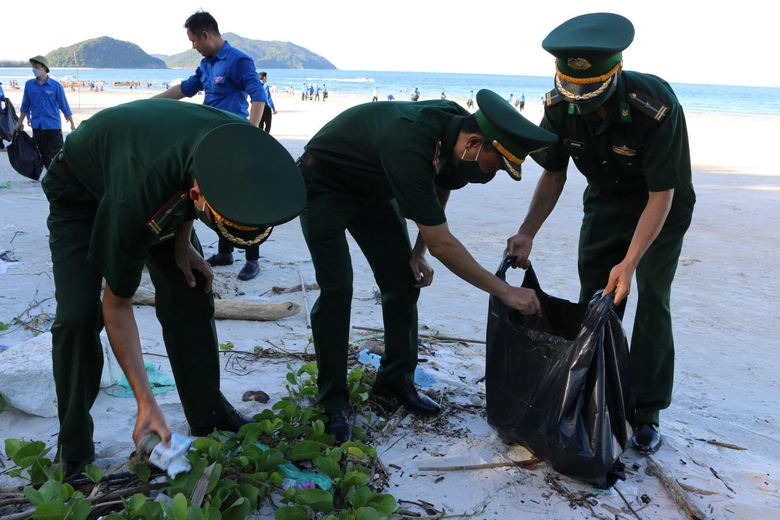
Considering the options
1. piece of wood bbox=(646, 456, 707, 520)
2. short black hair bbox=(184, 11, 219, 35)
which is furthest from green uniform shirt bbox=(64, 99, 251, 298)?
short black hair bbox=(184, 11, 219, 35)

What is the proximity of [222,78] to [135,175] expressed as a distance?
3692mm

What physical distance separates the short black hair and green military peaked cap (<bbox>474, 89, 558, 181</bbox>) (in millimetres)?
3554

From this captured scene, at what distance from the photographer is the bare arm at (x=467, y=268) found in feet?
8.76

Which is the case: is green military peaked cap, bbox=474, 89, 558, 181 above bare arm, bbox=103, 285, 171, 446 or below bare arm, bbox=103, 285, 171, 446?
above

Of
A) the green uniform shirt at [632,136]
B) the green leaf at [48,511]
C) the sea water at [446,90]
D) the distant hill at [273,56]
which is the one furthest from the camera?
the distant hill at [273,56]

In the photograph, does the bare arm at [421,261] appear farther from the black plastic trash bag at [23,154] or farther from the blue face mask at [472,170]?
the black plastic trash bag at [23,154]

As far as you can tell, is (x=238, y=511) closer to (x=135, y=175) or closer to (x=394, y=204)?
(x=135, y=175)

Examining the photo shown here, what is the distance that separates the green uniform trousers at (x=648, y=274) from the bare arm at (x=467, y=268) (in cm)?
64

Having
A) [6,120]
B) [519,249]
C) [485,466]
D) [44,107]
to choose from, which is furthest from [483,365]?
[6,120]

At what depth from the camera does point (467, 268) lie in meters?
2.74

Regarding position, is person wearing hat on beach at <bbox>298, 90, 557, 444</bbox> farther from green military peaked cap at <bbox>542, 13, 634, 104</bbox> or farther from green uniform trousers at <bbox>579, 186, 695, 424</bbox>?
green uniform trousers at <bbox>579, 186, 695, 424</bbox>

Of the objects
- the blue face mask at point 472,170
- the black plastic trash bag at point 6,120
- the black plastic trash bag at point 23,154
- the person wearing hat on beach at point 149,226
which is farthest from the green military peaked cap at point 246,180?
the black plastic trash bag at point 6,120

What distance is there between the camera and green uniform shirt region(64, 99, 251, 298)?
2088 millimetres

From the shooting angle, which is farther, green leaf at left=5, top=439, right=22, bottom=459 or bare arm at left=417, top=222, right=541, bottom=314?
bare arm at left=417, top=222, right=541, bottom=314
